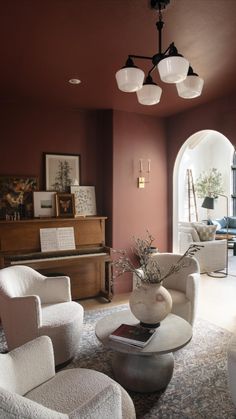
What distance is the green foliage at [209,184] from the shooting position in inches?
361

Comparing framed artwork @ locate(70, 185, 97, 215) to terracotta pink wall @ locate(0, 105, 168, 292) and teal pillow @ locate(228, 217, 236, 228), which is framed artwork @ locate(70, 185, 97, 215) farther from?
teal pillow @ locate(228, 217, 236, 228)

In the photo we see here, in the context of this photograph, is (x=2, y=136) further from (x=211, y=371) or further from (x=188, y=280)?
(x=211, y=371)

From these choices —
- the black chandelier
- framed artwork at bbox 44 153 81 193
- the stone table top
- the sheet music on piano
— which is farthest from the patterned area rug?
the black chandelier

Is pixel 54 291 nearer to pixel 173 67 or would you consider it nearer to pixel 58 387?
pixel 58 387

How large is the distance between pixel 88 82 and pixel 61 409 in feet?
9.92

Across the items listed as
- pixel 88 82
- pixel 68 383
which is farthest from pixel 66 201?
pixel 68 383

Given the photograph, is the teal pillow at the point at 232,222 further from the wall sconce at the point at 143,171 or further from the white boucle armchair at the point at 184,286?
the white boucle armchair at the point at 184,286

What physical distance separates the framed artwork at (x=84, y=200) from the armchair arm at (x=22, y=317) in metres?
2.05

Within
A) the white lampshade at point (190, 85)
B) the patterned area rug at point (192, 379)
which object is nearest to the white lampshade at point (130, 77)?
the white lampshade at point (190, 85)

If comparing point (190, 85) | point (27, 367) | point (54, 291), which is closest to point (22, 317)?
point (54, 291)

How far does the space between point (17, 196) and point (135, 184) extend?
5.68 feet

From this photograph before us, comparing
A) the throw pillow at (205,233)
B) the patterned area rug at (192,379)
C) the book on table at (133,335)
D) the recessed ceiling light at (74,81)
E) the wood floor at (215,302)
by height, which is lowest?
the patterned area rug at (192,379)

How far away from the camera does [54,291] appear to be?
9.62ft

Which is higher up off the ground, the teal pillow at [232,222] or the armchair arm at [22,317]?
the teal pillow at [232,222]
